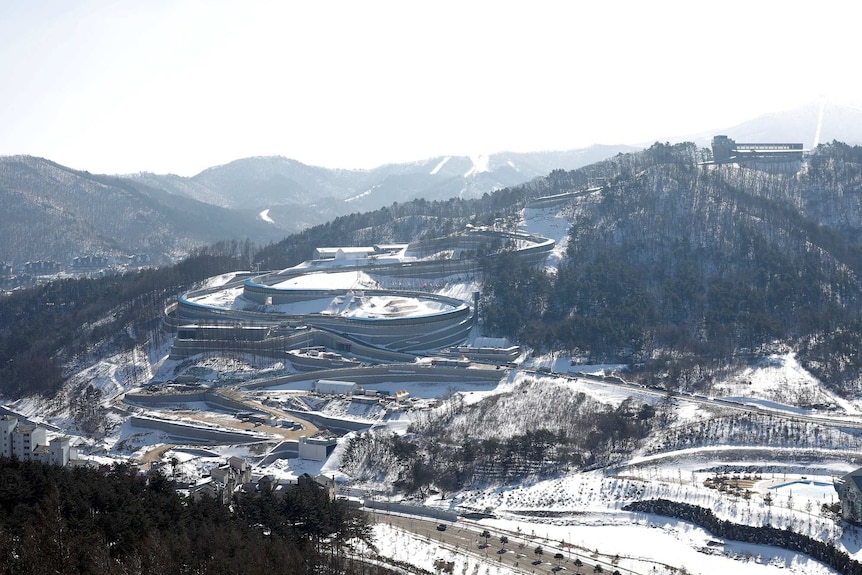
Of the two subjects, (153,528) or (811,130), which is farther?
(811,130)

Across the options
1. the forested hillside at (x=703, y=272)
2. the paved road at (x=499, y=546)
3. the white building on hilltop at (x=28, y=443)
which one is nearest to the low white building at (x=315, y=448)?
the paved road at (x=499, y=546)

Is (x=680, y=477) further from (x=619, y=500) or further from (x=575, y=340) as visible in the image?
(x=575, y=340)

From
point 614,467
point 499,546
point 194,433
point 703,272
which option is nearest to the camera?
point 499,546

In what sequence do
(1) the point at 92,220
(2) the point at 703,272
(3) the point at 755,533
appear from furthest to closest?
(1) the point at 92,220
(2) the point at 703,272
(3) the point at 755,533

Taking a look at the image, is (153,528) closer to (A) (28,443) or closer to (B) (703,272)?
(A) (28,443)

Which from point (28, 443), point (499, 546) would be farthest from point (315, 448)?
point (499, 546)

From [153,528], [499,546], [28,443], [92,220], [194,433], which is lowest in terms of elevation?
[499,546]

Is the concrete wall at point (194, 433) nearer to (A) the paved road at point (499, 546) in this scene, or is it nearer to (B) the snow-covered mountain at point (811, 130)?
(A) the paved road at point (499, 546)
